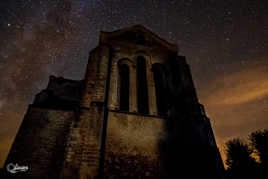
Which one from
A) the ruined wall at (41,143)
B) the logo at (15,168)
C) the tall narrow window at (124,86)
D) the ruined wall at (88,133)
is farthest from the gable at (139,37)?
the logo at (15,168)

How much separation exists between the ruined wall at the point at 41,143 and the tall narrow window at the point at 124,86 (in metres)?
3.43

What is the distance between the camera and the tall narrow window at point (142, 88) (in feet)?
26.4

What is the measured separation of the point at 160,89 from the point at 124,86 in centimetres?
209

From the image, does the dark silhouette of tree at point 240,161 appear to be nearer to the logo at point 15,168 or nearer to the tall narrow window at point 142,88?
the tall narrow window at point 142,88

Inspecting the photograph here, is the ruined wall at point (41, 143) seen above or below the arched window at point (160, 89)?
below

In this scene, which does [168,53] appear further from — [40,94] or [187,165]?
[40,94]

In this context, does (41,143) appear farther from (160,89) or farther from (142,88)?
(160,89)

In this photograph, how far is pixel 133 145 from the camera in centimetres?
597

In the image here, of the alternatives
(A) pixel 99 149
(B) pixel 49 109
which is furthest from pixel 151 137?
(B) pixel 49 109

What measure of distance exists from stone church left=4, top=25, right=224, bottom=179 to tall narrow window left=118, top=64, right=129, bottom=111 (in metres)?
0.05

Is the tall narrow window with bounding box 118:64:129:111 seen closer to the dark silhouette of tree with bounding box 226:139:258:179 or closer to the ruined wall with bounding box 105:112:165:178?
the ruined wall with bounding box 105:112:165:178

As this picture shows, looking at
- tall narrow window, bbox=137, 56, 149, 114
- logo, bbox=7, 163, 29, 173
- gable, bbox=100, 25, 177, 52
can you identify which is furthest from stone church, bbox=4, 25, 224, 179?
gable, bbox=100, 25, 177, 52

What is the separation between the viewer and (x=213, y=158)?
609 cm

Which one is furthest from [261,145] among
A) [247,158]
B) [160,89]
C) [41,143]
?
[41,143]
